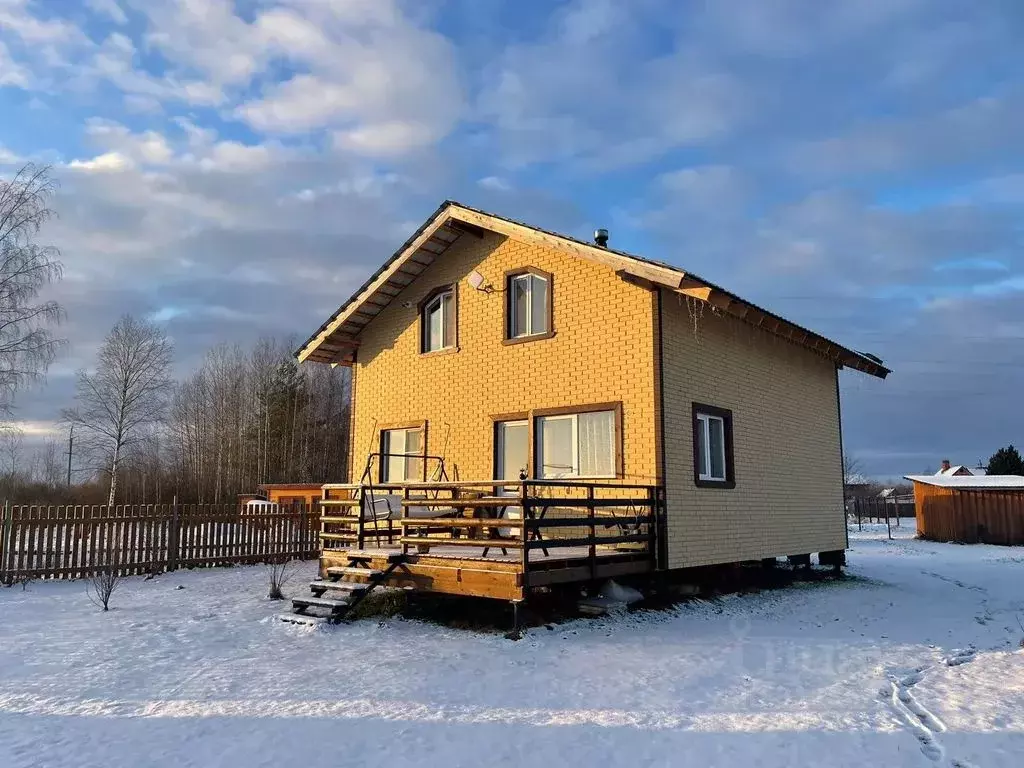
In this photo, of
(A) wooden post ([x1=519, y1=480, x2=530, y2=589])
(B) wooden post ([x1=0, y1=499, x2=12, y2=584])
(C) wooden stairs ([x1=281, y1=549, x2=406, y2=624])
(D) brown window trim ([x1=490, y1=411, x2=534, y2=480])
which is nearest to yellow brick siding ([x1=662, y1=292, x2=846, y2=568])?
(D) brown window trim ([x1=490, y1=411, x2=534, y2=480])

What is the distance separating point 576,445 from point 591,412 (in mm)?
621

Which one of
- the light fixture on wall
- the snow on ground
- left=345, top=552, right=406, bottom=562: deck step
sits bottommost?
the snow on ground

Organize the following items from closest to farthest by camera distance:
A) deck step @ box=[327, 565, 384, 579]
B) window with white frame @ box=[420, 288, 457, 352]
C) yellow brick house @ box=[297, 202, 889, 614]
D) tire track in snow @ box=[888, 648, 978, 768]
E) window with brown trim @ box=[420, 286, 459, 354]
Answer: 1. tire track in snow @ box=[888, 648, 978, 768]
2. deck step @ box=[327, 565, 384, 579]
3. yellow brick house @ box=[297, 202, 889, 614]
4. window with brown trim @ box=[420, 286, 459, 354]
5. window with white frame @ box=[420, 288, 457, 352]

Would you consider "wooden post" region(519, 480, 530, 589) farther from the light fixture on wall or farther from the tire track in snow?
the light fixture on wall

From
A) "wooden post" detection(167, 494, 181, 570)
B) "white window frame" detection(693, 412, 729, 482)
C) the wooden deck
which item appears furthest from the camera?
"wooden post" detection(167, 494, 181, 570)

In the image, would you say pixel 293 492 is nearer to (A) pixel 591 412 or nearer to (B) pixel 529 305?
(B) pixel 529 305

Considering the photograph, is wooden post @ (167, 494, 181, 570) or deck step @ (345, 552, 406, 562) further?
wooden post @ (167, 494, 181, 570)

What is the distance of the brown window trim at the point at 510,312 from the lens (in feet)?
45.4

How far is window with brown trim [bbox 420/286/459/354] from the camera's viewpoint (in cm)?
1553

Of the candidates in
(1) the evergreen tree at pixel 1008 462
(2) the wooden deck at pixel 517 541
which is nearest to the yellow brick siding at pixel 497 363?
(2) the wooden deck at pixel 517 541

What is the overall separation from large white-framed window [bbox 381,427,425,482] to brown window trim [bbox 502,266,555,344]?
2790mm

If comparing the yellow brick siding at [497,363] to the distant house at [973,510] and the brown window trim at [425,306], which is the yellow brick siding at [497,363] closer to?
the brown window trim at [425,306]

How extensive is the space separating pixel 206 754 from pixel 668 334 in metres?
9.17

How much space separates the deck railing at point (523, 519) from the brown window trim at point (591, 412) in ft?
1.28
